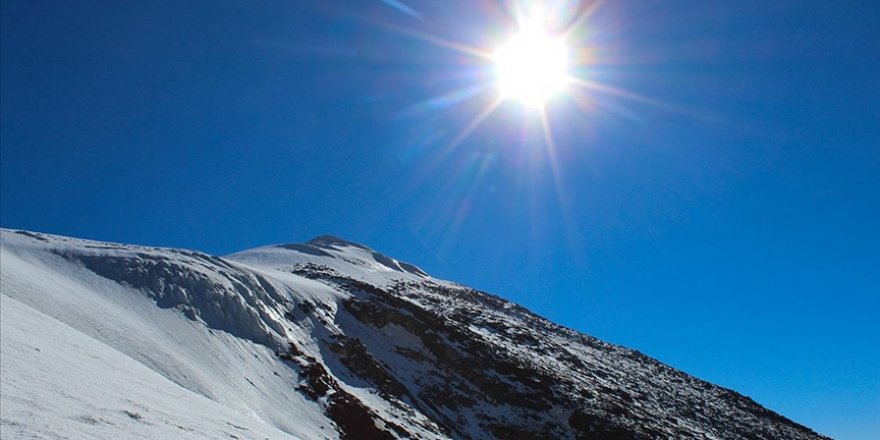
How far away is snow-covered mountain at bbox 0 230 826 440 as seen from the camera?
11.4 metres

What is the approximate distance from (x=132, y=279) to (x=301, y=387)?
11922 mm

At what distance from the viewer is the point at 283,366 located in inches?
1109

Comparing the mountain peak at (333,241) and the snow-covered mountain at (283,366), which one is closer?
the snow-covered mountain at (283,366)

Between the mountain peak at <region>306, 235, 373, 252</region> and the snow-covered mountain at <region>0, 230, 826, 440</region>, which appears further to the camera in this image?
the mountain peak at <region>306, 235, 373, 252</region>

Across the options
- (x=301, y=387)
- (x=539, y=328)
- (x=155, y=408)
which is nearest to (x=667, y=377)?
(x=539, y=328)

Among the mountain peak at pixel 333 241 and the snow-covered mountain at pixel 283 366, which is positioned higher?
the mountain peak at pixel 333 241

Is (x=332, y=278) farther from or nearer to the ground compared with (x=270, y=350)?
farther from the ground

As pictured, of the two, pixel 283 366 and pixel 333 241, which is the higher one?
pixel 333 241

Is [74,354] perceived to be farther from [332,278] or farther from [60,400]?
[332,278]

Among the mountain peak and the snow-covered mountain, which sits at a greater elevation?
the mountain peak

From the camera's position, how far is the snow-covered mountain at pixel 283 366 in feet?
37.4

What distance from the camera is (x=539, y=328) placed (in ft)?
219

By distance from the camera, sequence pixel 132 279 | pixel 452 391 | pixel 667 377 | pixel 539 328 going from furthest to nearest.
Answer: pixel 539 328 → pixel 667 377 → pixel 452 391 → pixel 132 279

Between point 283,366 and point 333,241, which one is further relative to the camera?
point 333,241
